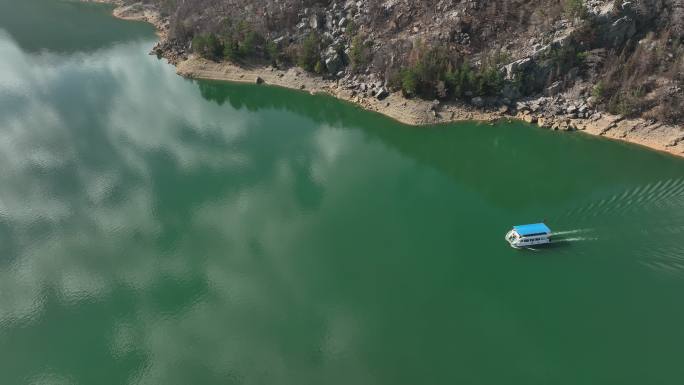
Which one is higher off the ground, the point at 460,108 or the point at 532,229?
the point at 460,108

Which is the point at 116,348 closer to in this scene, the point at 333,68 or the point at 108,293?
the point at 108,293

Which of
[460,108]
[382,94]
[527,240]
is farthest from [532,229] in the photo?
[382,94]

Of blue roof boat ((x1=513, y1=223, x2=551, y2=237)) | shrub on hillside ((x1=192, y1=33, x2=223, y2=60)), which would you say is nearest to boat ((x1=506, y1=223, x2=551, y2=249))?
blue roof boat ((x1=513, y1=223, x2=551, y2=237))

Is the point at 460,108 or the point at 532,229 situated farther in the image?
the point at 460,108

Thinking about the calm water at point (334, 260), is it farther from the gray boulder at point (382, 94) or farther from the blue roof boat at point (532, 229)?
the gray boulder at point (382, 94)

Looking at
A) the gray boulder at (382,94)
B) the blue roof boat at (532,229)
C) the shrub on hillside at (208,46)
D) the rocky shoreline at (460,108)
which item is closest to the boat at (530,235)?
the blue roof boat at (532,229)

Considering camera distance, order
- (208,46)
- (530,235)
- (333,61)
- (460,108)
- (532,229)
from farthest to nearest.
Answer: (208,46), (333,61), (460,108), (532,229), (530,235)

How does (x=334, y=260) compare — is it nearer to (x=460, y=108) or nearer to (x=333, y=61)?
(x=460, y=108)
